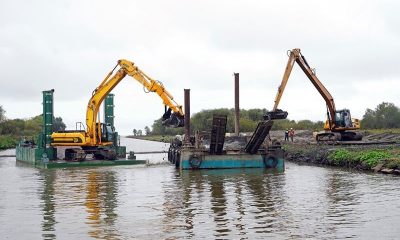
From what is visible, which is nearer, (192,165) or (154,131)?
(192,165)

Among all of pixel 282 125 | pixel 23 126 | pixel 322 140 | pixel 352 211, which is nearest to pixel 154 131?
pixel 23 126

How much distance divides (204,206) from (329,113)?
29509mm

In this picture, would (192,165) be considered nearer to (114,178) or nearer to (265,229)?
(114,178)

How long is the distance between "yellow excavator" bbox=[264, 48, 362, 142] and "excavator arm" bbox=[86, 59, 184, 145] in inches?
356

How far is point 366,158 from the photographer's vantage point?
101 feet

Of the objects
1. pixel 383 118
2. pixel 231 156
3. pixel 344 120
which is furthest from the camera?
pixel 383 118

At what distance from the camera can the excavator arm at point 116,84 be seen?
119 feet

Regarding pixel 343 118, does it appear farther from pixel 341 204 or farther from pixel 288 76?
pixel 341 204

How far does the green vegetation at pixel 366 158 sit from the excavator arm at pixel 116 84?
918 cm

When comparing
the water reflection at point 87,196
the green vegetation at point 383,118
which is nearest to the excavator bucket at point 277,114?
the water reflection at point 87,196

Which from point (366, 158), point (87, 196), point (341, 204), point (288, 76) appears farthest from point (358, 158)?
point (87, 196)

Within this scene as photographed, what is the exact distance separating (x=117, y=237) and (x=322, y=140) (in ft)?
116

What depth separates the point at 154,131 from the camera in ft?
577

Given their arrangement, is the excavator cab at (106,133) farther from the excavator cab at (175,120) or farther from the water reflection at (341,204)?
the water reflection at (341,204)
